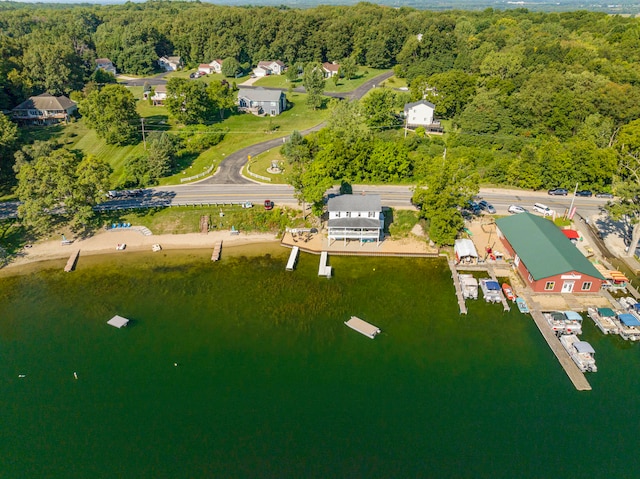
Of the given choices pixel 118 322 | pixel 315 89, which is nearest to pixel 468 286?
pixel 118 322

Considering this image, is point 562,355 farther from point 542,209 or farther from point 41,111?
point 41,111

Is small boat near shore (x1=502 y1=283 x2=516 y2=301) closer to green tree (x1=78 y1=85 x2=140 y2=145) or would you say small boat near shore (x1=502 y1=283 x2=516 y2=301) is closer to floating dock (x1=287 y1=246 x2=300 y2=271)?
floating dock (x1=287 y1=246 x2=300 y2=271)

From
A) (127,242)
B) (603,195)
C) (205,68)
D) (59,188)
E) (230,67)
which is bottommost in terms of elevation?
(127,242)

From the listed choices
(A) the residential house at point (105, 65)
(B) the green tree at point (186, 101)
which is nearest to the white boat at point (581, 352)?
(B) the green tree at point (186, 101)

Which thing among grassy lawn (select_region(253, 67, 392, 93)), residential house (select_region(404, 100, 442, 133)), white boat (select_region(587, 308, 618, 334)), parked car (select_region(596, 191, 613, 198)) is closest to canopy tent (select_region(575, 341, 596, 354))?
white boat (select_region(587, 308, 618, 334))

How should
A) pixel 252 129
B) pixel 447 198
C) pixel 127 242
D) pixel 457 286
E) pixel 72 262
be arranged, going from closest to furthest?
pixel 457 286
pixel 447 198
pixel 72 262
pixel 127 242
pixel 252 129

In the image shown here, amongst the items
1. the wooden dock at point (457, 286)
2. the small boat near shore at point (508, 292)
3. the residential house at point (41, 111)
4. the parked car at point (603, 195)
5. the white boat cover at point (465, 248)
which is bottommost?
the wooden dock at point (457, 286)

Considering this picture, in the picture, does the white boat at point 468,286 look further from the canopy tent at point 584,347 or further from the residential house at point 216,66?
the residential house at point 216,66
